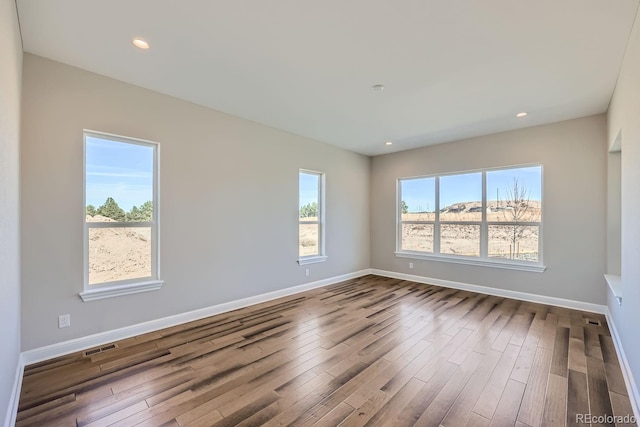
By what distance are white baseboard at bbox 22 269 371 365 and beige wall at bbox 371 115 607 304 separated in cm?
365

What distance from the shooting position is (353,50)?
252 centimetres

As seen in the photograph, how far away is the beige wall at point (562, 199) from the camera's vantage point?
4.02 metres

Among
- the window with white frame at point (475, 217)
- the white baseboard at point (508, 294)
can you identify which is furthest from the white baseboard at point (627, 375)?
the window with white frame at point (475, 217)

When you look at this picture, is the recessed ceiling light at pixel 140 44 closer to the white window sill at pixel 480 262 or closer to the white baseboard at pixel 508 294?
the white window sill at pixel 480 262

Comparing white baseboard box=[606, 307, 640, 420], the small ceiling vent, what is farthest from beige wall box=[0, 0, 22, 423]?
the small ceiling vent

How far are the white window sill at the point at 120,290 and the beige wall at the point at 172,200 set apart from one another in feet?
0.20

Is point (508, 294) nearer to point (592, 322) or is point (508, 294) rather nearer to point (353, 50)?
point (592, 322)

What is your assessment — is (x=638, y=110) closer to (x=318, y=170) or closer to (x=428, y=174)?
(x=428, y=174)

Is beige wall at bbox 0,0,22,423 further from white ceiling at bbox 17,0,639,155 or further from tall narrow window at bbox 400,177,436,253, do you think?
tall narrow window at bbox 400,177,436,253

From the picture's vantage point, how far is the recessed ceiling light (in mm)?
2410

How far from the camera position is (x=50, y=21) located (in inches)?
86.1

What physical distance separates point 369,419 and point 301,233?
3590mm

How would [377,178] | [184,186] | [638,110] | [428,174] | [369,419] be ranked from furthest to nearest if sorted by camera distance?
[377,178]
[428,174]
[184,186]
[638,110]
[369,419]

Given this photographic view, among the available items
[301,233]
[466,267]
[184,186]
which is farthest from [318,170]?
[466,267]
